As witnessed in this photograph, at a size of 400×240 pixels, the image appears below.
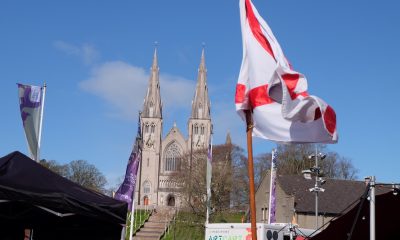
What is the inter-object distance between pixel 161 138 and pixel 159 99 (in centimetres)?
849

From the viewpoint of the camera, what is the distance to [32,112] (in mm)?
18297

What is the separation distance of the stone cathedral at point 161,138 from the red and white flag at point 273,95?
112 metres

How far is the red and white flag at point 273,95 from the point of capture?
6.37m

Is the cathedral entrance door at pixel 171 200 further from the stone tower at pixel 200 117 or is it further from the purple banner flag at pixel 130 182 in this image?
the purple banner flag at pixel 130 182

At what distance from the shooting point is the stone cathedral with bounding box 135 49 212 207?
119m

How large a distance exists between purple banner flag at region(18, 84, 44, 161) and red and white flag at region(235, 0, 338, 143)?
11.8 metres

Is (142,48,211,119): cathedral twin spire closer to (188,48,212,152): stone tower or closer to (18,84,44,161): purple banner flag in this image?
(188,48,212,152): stone tower

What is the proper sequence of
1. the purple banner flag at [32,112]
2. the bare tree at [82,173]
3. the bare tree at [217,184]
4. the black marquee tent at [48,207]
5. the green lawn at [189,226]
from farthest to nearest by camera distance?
the bare tree at [82,173], the bare tree at [217,184], the green lawn at [189,226], the purple banner flag at [32,112], the black marquee tent at [48,207]

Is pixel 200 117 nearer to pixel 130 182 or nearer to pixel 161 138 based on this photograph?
pixel 161 138

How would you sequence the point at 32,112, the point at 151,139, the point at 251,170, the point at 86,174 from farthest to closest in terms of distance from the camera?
the point at 151,139
the point at 86,174
the point at 32,112
the point at 251,170

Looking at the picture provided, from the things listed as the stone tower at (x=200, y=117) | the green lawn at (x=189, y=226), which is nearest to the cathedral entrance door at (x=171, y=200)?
the stone tower at (x=200, y=117)

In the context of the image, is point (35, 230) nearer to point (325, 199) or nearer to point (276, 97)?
point (276, 97)

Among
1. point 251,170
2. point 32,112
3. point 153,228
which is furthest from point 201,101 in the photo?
point 251,170

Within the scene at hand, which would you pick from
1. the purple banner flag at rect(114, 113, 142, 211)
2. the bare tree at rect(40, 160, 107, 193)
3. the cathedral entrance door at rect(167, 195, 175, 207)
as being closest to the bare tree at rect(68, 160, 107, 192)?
the bare tree at rect(40, 160, 107, 193)
